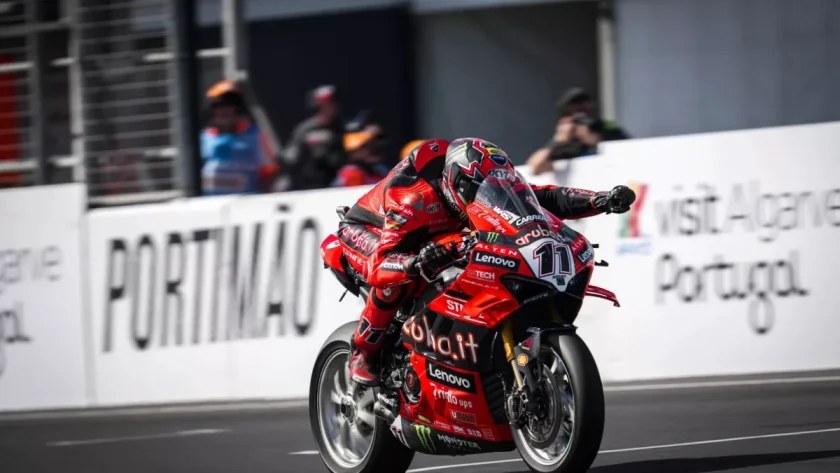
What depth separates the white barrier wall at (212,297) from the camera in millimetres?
12172

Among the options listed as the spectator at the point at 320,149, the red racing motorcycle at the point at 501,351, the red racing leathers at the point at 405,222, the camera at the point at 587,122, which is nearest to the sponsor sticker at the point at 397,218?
the red racing leathers at the point at 405,222

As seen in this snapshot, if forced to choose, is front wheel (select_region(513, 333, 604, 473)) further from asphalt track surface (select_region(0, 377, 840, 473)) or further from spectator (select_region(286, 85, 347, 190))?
spectator (select_region(286, 85, 347, 190))

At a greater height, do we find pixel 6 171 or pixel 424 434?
pixel 6 171

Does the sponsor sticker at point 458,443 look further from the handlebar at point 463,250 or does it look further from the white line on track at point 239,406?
the white line on track at point 239,406

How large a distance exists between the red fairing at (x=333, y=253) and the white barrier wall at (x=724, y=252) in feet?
9.72

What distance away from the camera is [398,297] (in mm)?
7695

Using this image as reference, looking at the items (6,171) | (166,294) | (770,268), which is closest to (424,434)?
(770,268)

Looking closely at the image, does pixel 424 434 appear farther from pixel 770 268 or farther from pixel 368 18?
pixel 368 18

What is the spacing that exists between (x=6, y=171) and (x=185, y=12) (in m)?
2.49

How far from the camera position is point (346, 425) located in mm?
8391

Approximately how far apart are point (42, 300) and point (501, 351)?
685 cm

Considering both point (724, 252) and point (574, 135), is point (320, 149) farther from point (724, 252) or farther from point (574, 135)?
point (724, 252)

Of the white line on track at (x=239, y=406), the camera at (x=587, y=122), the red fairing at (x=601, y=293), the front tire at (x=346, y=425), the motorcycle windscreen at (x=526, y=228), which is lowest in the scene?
the white line on track at (x=239, y=406)

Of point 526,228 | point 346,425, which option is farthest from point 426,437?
point 526,228
